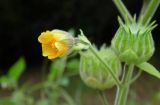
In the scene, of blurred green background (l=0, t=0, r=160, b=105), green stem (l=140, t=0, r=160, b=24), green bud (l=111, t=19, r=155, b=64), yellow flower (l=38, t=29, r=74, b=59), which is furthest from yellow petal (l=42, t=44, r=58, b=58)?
blurred green background (l=0, t=0, r=160, b=105)

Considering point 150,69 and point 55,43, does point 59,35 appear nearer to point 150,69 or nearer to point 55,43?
point 55,43

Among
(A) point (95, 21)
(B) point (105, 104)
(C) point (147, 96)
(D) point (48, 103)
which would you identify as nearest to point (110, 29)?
(A) point (95, 21)

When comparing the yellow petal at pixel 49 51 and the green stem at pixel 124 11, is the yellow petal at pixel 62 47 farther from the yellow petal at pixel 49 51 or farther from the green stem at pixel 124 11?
the green stem at pixel 124 11

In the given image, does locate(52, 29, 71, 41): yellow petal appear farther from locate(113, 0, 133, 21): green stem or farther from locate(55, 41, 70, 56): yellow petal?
locate(113, 0, 133, 21): green stem

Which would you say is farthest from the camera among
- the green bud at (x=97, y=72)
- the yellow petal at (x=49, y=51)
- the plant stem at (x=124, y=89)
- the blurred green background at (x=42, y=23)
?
the blurred green background at (x=42, y=23)

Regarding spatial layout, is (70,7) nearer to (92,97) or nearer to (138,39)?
(92,97)

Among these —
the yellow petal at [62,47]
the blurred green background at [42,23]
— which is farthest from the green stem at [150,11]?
the blurred green background at [42,23]

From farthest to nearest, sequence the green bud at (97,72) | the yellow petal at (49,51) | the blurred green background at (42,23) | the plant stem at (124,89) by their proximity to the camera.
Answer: the blurred green background at (42,23)
the green bud at (97,72)
the plant stem at (124,89)
the yellow petal at (49,51)
